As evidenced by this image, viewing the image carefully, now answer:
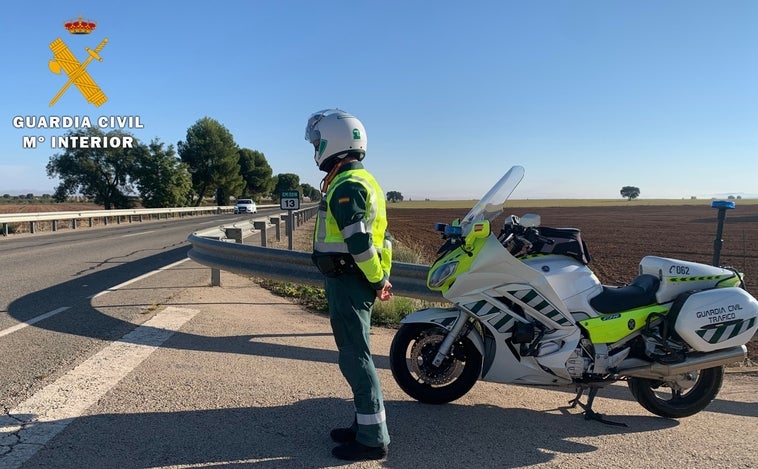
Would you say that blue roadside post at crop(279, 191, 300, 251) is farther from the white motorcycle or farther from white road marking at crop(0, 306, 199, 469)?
the white motorcycle

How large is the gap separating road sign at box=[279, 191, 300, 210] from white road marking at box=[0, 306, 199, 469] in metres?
5.87

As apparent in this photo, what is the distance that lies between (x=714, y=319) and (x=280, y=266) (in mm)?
4688

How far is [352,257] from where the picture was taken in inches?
124

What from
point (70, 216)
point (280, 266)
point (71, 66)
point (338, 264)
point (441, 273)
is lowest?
point (280, 266)

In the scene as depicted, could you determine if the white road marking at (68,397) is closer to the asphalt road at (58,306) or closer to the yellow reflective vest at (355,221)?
the asphalt road at (58,306)

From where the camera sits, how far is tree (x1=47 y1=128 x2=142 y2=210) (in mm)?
47844

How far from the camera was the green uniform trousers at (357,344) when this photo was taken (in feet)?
10.3

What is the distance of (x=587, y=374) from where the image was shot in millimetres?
3758

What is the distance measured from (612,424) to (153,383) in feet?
11.3

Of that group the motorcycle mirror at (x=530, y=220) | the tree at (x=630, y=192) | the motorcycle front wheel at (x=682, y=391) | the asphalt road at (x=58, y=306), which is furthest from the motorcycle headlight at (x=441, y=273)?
the tree at (x=630, y=192)

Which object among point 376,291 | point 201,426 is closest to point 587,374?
point 376,291

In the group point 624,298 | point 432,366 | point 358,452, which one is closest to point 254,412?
point 358,452

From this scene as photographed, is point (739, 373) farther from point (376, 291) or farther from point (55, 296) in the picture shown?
point (55, 296)

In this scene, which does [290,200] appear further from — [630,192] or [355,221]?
[630,192]
